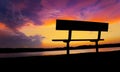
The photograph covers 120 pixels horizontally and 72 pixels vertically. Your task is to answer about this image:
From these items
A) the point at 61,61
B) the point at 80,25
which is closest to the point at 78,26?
the point at 80,25

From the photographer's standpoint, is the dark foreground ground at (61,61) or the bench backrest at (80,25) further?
the bench backrest at (80,25)

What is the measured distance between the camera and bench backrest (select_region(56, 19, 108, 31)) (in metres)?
9.48

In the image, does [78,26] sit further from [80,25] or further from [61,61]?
[61,61]

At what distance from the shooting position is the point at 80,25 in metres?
10.1

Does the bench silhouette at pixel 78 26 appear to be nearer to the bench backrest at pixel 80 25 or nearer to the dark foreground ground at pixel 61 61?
the bench backrest at pixel 80 25

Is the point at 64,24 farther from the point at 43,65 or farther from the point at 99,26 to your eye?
the point at 43,65

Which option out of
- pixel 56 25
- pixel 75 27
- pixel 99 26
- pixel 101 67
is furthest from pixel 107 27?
pixel 101 67

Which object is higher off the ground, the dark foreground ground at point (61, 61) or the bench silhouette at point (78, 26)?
the bench silhouette at point (78, 26)

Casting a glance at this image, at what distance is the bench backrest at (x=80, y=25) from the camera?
9.48 meters

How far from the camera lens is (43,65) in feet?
21.3

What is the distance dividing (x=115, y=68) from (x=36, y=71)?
6.86 ft

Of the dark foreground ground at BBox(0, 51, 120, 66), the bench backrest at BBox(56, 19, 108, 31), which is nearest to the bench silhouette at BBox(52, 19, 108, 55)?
the bench backrest at BBox(56, 19, 108, 31)

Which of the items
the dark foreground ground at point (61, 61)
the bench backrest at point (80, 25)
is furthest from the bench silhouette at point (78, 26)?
the dark foreground ground at point (61, 61)

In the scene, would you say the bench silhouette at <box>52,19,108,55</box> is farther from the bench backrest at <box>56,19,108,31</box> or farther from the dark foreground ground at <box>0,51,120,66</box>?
the dark foreground ground at <box>0,51,120,66</box>
